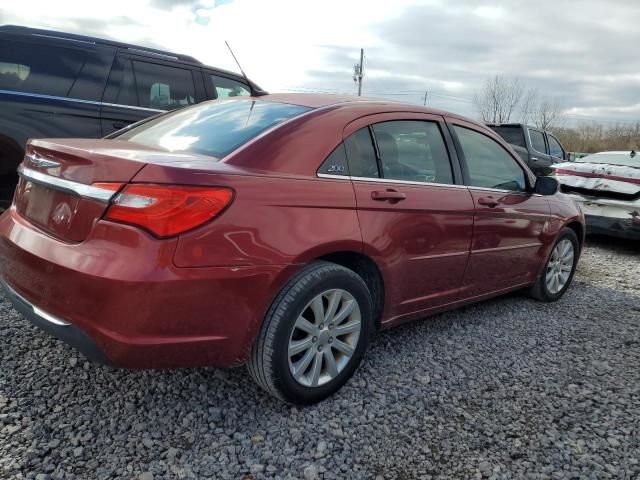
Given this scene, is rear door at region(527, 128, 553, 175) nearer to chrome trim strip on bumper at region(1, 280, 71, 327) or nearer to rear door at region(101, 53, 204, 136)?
rear door at region(101, 53, 204, 136)

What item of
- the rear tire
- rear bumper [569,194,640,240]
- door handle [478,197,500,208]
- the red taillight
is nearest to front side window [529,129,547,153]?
rear bumper [569,194,640,240]

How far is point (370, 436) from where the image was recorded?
92.4 inches

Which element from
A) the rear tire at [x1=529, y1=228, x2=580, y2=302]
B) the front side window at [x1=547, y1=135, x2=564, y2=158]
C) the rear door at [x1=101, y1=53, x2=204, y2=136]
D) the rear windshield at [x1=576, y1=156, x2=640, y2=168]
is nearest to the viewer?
the rear tire at [x1=529, y1=228, x2=580, y2=302]

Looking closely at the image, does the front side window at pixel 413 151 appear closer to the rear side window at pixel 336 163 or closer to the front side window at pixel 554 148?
Result: the rear side window at pixel 336 163

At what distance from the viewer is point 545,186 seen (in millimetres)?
3959

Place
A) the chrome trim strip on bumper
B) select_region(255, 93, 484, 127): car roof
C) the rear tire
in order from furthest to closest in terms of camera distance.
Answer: the rear tire → select_region(255, 93, 484, 127): car roof → the chrome trim strip on bumper

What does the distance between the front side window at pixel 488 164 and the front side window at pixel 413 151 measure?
235mm

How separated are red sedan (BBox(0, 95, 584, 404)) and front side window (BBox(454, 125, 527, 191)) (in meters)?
0.07

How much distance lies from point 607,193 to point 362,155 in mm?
5212

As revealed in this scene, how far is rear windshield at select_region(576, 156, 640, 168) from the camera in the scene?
7148mm

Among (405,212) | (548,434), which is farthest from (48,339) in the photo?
(548,434)

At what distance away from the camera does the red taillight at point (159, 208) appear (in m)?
1.95

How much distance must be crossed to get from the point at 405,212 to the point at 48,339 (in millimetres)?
2205

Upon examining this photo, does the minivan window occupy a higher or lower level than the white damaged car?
higher
